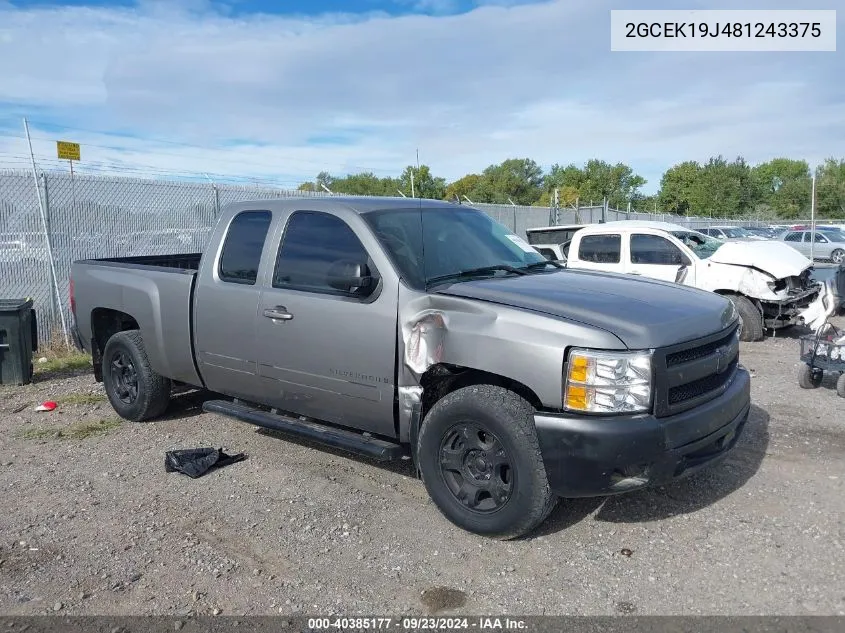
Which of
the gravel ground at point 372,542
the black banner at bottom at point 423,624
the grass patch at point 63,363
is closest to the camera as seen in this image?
the black banner at bottom at point 423,624

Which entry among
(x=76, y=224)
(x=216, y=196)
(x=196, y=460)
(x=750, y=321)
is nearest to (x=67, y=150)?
(x=76, y=224)

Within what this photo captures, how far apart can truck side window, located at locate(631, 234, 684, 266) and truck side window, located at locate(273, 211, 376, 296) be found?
7508 mm

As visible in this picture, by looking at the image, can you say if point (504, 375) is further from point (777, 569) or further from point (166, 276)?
point (166, 276)

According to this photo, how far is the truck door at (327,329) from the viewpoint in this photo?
4273mm

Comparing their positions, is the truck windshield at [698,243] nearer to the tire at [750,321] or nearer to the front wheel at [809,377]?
the tire at [750,321]

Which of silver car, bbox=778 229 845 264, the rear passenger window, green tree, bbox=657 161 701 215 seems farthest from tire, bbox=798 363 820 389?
green tree, bbox=657 161 701 215

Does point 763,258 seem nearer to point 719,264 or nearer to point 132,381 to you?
point 719,264

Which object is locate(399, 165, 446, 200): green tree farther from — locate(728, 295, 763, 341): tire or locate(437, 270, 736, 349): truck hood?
locate(728, 295, 763, 341): tire

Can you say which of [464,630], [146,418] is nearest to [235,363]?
[146,418]

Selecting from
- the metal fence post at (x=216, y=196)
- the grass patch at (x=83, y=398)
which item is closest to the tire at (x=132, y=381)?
the grass patch at (x=83, y=398)

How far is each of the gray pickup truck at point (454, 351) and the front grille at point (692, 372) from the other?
1 centimetres

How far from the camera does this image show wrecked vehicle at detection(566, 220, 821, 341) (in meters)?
9.93

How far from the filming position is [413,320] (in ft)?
13.4

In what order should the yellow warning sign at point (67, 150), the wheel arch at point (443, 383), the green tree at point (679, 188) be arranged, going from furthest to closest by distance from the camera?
the green tree at point (679, 188), the yellow warning sign at point (67, 150), the wheel arch at point (443, 383)
